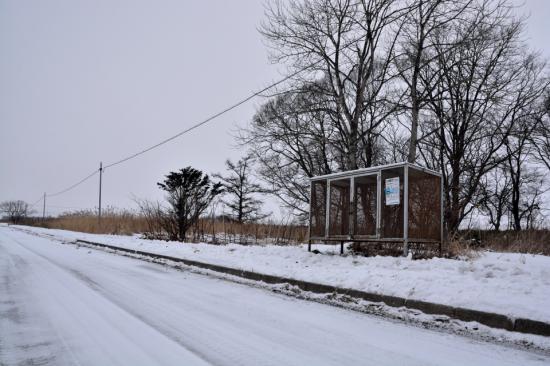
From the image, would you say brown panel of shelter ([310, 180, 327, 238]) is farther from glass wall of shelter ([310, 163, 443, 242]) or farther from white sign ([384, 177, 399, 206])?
white sign ([384, 177, 399, 206])

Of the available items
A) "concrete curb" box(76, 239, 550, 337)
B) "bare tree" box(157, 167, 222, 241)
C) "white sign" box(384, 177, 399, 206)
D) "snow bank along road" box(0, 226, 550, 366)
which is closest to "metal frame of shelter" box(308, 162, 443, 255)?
"white sign" box(384, 177, 399, 206)

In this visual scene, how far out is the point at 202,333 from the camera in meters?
4.42

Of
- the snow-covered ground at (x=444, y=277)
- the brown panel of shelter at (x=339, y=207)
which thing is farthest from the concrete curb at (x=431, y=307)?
the brown panel of shelter at (x=339, y=207)

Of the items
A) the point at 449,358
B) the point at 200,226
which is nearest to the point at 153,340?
the point at 449,358

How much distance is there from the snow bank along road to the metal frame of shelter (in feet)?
14.7

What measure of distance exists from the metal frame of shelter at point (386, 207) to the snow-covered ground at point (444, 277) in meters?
1.15

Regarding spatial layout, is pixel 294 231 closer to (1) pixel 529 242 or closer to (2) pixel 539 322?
(1) pixel 529 242

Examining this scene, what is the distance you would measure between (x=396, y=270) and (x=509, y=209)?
112 feet

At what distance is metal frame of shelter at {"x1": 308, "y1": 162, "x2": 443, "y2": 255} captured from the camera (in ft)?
34.5

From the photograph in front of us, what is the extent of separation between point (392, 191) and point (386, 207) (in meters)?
0.50

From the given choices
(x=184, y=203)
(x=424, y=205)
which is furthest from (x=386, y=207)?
(x=184, y=203)

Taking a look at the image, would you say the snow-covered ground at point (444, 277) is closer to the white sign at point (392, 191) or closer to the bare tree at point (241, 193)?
the white sign at point (392, 191)

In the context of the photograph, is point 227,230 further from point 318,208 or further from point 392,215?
point 392,215

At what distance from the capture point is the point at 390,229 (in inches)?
422
